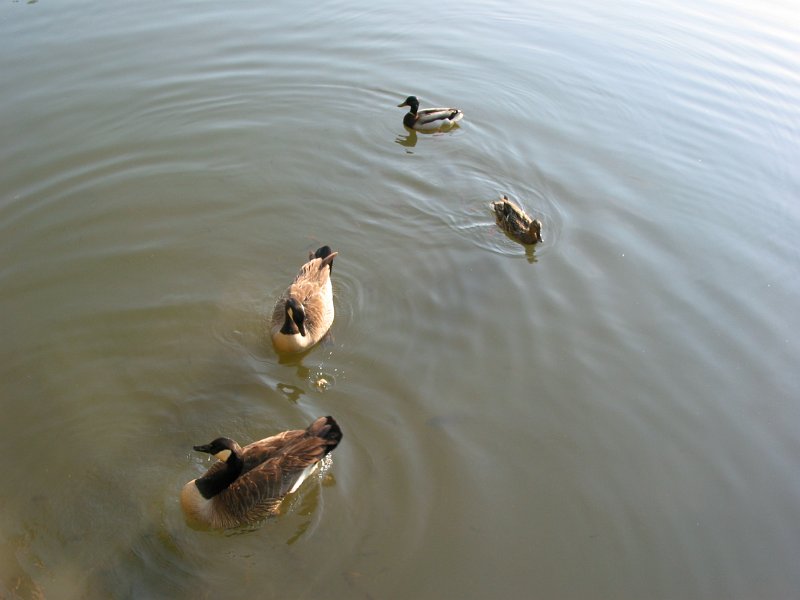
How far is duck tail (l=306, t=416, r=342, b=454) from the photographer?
20.0 ft

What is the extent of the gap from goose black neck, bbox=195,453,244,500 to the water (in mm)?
408

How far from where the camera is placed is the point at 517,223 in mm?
9453

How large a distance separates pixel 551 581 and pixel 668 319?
4112 millimetres

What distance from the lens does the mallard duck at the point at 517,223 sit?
372 inches

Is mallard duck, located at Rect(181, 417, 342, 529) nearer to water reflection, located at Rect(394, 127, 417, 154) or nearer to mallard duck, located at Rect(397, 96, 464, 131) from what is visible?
water reflection, located at Rect(394, 127, 417, 154)

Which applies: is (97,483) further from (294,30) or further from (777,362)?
(294,30)

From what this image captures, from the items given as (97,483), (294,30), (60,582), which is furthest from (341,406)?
(294,30)

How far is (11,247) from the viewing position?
8.70 meters

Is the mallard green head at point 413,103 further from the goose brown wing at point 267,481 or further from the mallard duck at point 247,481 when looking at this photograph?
the goose brown wing at point 267,481

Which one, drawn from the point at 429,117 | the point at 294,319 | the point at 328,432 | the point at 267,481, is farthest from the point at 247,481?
the point at 429,117

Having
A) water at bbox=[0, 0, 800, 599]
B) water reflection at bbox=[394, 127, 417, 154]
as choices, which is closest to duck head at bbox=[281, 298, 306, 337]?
water at bbox=[0, 0, 800, 599]

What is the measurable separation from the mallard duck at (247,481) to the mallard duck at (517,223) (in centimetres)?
451

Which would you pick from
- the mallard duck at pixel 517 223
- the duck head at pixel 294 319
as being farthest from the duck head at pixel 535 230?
the duck head at pixel 294 319

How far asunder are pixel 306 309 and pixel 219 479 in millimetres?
2388
